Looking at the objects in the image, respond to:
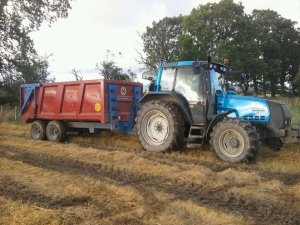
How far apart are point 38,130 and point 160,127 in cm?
504

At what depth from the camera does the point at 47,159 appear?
272 inches

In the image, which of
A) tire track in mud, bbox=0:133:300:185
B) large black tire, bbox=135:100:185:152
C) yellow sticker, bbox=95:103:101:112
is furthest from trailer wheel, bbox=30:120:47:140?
tire track in mud, bbox=0:133:300:185

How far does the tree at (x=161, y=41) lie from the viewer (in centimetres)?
3391

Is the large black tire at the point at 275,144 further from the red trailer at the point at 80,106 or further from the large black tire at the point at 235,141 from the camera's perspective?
the red trailer at the point at 80,106

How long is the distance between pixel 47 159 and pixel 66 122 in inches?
128

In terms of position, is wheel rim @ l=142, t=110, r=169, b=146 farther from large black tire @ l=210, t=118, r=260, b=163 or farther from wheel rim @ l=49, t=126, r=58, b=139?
wheel rim @ l=49, t=126, r=58, b=139

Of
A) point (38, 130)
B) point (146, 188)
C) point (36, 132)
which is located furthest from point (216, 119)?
point (36, 132)

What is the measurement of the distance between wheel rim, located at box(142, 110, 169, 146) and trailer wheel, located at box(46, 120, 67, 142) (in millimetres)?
3325

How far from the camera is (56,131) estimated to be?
1002 cm

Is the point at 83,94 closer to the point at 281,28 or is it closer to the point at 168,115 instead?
the point at 168,115

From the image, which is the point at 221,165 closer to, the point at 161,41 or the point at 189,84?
the point at 189,84

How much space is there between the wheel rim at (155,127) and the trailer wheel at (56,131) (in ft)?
10.9

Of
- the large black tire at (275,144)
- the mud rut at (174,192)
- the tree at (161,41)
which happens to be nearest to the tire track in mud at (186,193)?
the mud rut at (174,192)

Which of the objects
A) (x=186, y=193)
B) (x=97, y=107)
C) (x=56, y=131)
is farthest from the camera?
(x=56, y=131)
